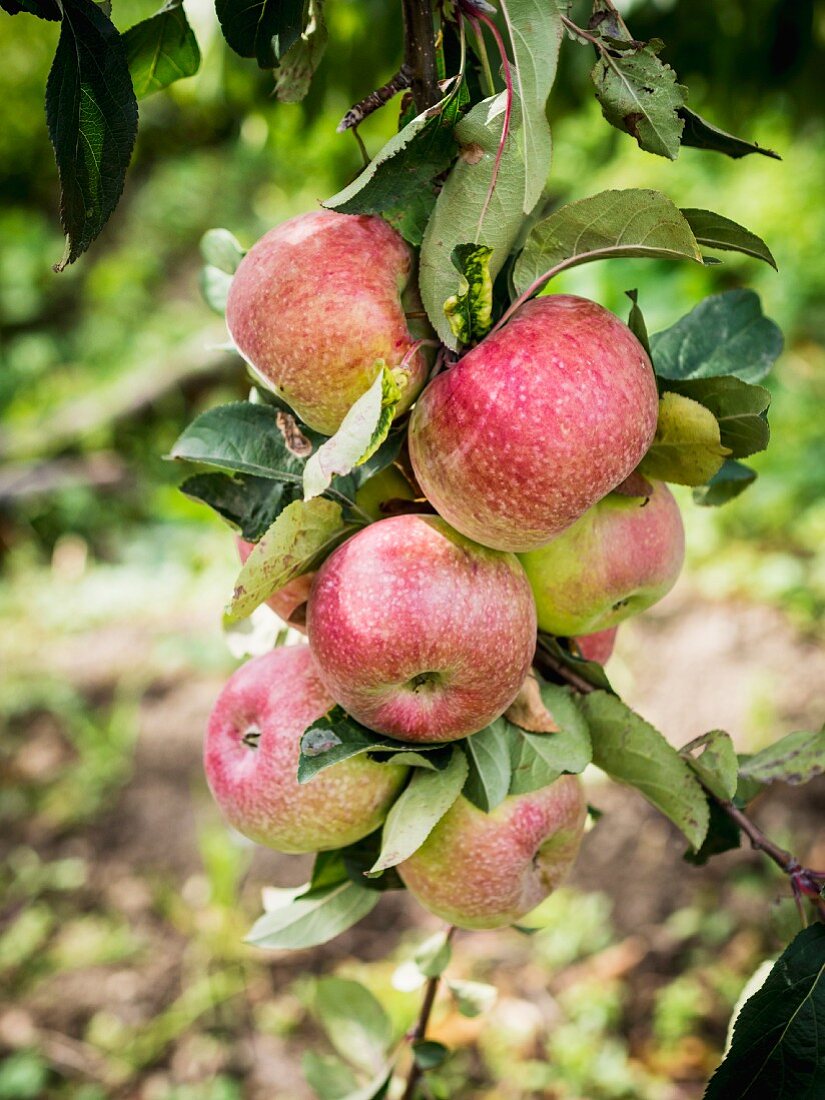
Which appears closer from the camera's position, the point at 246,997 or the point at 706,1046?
the point at 706,1046

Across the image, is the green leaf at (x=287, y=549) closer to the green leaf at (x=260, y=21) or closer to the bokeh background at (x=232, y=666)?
the green leaf at (x=260, y=21)

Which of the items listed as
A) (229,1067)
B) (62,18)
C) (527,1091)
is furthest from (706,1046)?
(62,18)

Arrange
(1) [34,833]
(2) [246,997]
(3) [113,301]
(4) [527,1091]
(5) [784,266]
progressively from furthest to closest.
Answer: (3) [113,301], (5) [784,266], (1) [34,833], (2) [246,997], (4) [527,1091]

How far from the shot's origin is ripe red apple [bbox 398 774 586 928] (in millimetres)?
701

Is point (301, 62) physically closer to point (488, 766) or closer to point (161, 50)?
point (161, 50)

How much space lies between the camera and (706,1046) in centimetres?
185

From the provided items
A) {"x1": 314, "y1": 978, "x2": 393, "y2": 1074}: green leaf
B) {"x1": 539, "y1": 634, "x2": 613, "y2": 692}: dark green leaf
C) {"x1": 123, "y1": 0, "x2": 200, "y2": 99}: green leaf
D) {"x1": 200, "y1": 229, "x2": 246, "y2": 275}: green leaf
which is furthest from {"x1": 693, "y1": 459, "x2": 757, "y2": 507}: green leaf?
{"x1": 314, "y1": 978, "x2": 393, "y2": 1074}: green leaf

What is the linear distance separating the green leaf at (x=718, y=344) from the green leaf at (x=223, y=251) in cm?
33

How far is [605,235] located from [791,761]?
420 mm

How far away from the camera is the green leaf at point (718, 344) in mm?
749

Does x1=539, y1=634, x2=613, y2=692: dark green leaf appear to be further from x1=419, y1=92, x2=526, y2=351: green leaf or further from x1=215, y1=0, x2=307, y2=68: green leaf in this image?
x1=215, y1=0, x2=307, y2=68: green leaf

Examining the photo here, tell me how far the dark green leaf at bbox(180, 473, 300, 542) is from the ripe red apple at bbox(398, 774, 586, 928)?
0.25m

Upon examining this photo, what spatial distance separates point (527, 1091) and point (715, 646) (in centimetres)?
129

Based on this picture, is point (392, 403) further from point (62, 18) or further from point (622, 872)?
point (622, 872)
